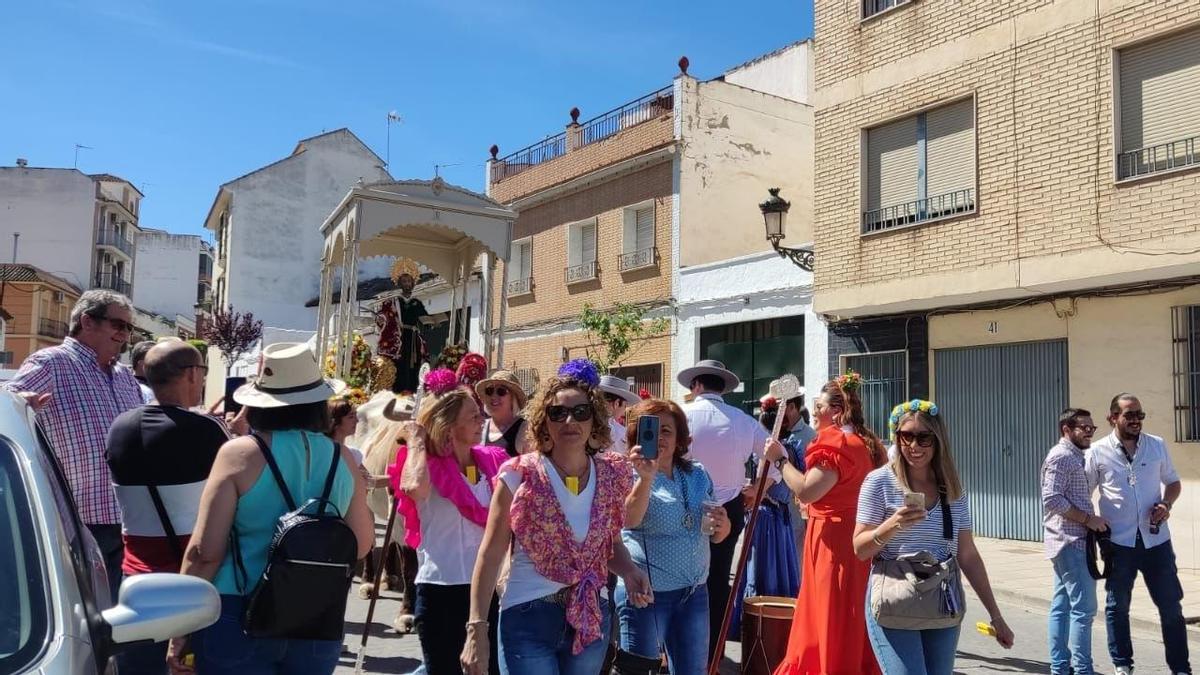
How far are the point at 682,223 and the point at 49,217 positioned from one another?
50.8 meters

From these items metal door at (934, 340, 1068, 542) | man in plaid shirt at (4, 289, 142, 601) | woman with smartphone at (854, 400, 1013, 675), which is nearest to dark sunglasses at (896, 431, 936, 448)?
woman with smartphone at (854, 400, 1013, 675)

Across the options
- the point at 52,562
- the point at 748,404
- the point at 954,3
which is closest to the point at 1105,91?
the point at 954,3

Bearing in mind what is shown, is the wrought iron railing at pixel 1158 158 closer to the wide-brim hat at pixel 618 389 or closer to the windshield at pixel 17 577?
the wide-brim hat at pixel 618 389

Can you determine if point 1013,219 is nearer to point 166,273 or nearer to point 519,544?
point 519,544

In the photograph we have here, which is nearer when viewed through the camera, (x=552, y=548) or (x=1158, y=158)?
(x=552, y=548)

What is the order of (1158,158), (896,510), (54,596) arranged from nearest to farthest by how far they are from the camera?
(54,596)
(896,510)
(1158,158)

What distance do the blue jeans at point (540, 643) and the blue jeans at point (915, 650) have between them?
134 cm

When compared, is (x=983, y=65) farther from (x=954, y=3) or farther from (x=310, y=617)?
(x=310, y=617)

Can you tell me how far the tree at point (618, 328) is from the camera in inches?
817

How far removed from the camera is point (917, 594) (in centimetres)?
442

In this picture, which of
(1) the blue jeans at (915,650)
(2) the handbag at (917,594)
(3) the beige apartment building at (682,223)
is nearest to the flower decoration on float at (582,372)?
(2) the handbag at (917,594)

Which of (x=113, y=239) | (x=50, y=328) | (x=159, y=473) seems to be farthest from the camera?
(x=113, y=239)

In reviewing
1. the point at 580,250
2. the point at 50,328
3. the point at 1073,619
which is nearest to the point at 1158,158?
the point at 1073,619

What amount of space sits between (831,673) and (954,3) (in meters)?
11.9
